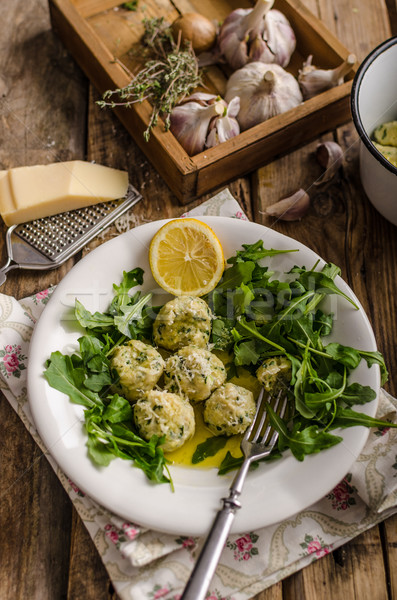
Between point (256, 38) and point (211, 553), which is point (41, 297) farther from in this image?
point (256, 38)

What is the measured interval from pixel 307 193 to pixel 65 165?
106 centimetres

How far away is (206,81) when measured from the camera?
2650mm

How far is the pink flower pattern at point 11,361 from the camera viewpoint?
194 centimetres

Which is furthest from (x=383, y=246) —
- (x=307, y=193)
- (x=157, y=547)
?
(x=157, y=547)

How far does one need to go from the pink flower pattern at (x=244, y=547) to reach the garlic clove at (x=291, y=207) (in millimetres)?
1269

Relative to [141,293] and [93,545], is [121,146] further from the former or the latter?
[93,545]

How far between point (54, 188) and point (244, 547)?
5.11 ft

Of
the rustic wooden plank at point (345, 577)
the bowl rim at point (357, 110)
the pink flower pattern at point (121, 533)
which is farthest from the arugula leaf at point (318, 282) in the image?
the pink flower pattern at point (121, 533)

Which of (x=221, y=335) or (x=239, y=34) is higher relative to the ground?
(x=239, y=34)

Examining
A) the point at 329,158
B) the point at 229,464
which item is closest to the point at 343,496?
the point at 229,464

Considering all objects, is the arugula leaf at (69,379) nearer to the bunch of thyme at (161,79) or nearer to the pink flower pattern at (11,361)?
the pink flower pattern at (11,361)

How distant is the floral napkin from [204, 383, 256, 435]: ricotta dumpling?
321 mm

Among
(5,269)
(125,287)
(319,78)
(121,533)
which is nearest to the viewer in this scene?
(121,533)

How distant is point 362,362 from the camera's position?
71.4 inches
